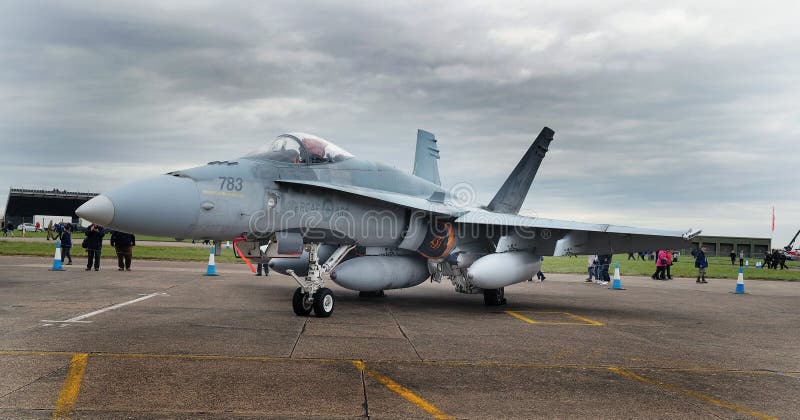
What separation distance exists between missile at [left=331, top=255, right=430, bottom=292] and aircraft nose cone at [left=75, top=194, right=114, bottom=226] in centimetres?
468

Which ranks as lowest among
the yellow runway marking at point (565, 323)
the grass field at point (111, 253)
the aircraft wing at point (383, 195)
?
the grass field at point (111, 253)

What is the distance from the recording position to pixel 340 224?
11102 mm

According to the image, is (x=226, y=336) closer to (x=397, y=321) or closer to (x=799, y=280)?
(x=397, y=321)

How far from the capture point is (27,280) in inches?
610

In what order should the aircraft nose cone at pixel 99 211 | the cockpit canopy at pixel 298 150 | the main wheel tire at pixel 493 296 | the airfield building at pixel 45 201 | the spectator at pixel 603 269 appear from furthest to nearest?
the airfield building at pixel 45 201, the spectator at pixel 603 269, the main wheel tire at pixel 493 296, the cockpit canopy at pixel 298 150, the aircraft nose cone at pixel 99 211

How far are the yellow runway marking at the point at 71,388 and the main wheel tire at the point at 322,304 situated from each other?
13.9ft

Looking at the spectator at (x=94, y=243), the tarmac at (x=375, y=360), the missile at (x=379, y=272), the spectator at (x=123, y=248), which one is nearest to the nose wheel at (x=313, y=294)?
the tarmac at (x=375, y=360)

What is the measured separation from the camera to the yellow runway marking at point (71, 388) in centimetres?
456

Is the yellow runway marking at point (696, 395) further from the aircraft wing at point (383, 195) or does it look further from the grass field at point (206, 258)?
the grass field at point (206, 258)

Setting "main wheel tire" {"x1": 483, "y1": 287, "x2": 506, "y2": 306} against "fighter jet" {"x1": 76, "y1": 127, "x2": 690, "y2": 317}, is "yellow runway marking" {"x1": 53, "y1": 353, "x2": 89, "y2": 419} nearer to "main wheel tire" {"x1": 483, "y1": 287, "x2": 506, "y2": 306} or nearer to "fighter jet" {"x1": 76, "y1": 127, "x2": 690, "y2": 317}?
"fighter jet" {"x1": 76, "y1": 127, "x2": 690, "y2": 317}

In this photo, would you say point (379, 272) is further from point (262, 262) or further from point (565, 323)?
point (565, 323)

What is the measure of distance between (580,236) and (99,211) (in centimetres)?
994

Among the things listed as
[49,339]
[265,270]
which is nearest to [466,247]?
[49,339]

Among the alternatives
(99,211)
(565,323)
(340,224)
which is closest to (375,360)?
(99,211)
